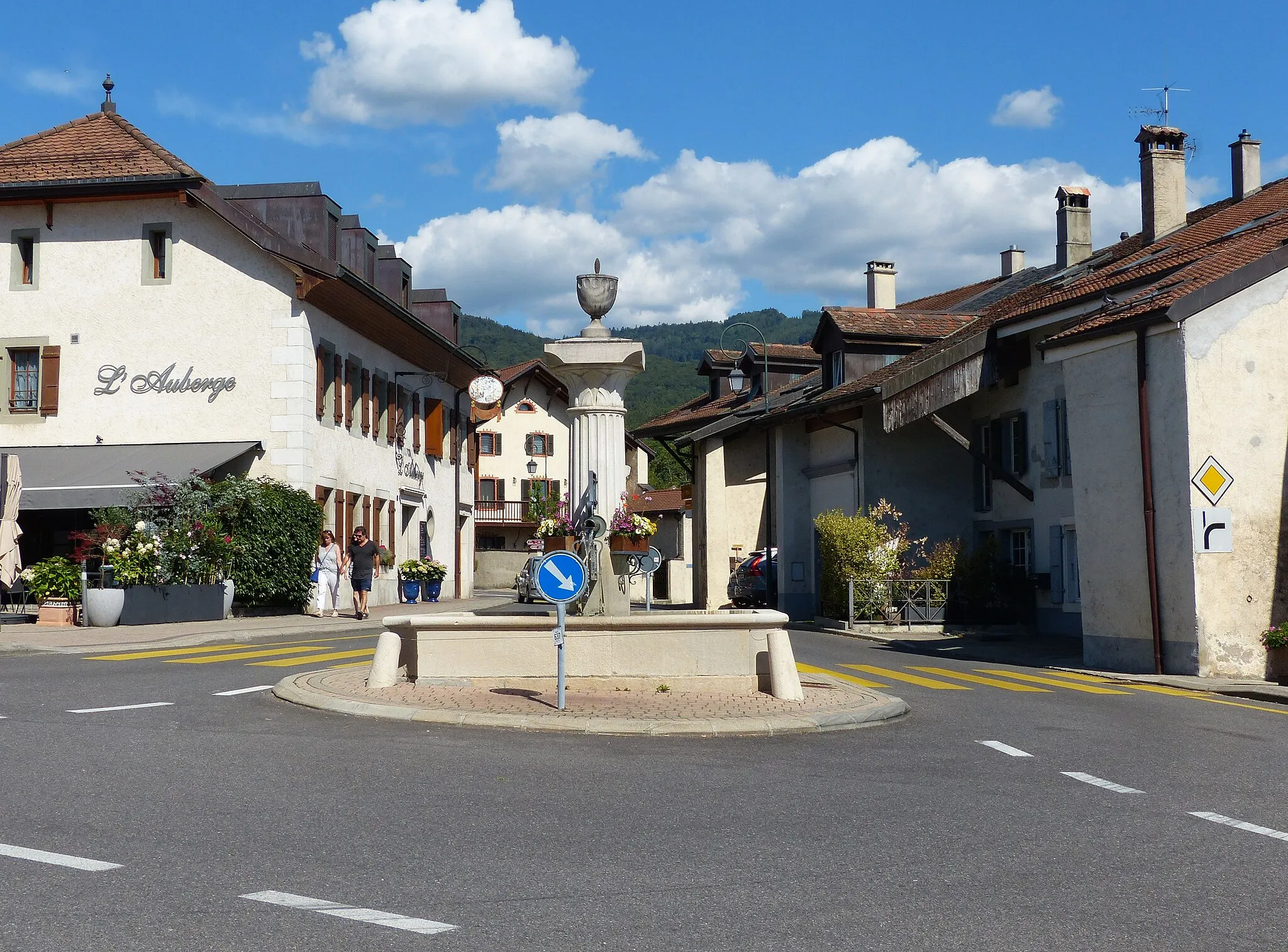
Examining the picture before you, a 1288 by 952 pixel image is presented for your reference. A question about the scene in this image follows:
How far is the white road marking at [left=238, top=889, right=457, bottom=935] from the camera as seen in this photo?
16.1 feet

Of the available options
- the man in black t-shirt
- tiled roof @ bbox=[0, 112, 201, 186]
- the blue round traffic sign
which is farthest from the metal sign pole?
tiled roof @ bbox=[0, 112, 201, 186]

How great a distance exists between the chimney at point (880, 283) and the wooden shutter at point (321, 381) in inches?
799

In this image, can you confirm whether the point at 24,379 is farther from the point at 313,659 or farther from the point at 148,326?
the point at 313,659

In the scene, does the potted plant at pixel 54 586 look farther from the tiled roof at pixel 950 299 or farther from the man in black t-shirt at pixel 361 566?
the tiled roof at pixel 950 299

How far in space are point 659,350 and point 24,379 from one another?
145954 millimetres

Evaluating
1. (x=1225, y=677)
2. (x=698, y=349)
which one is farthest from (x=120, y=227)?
(x=698, y=349)

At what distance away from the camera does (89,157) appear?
2927cm

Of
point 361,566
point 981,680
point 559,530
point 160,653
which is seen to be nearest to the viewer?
point 559,530

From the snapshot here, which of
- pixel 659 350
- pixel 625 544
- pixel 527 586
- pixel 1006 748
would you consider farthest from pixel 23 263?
pixel 659 350

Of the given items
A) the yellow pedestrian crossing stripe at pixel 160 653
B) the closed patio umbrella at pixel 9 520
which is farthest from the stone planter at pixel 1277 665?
the closed patio umbrella at pixel 9 520

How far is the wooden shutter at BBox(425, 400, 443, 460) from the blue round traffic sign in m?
29.3

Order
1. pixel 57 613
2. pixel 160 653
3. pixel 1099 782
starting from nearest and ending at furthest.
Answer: pixel 1099 782
pixel 160 653
pixel 57 613

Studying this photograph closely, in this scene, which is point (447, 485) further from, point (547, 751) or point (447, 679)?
point (547, 751)

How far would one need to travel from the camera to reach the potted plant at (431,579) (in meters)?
36.5
